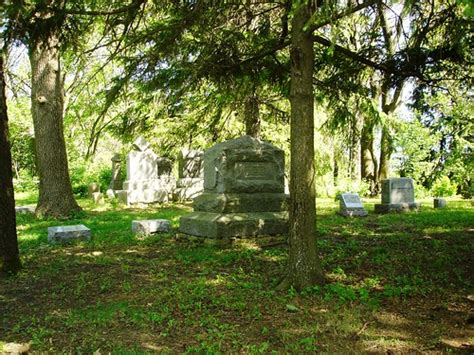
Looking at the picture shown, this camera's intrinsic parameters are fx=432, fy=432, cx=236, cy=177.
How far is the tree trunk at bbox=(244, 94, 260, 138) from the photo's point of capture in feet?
35.3

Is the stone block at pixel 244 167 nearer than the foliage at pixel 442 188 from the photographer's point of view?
Yes

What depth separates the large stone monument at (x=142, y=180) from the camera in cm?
1570

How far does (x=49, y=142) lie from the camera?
1139 cm

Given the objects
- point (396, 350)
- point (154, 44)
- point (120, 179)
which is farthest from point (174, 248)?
point (120, 179)

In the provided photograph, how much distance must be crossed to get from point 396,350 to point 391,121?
10631 mm

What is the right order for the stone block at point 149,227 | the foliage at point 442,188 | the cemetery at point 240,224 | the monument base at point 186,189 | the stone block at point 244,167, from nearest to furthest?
the cemetery at point 240,224
the stone block at point 244,167
the stone block at point 149,227
the monument base at point 186,189
the foliage at point 442,188

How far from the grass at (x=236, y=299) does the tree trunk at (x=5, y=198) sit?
33cm

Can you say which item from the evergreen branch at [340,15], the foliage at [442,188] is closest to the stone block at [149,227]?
the evergreen branch at [340,15]

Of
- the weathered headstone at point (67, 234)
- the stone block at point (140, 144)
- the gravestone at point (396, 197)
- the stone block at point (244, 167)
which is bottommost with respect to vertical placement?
the weathered headstone at point (67, 234)

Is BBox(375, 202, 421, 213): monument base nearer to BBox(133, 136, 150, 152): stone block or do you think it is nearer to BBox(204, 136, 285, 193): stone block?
BBox(204, 136, 285, 193): stone block

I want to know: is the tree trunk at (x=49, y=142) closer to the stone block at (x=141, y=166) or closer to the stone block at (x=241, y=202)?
the stone block at (x=141, y=166)

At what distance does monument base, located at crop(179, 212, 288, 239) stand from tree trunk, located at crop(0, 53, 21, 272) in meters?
3.20

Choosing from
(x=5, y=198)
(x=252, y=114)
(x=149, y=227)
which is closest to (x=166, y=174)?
(x=252, y=114)

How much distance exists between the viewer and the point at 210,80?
7.18 metres
